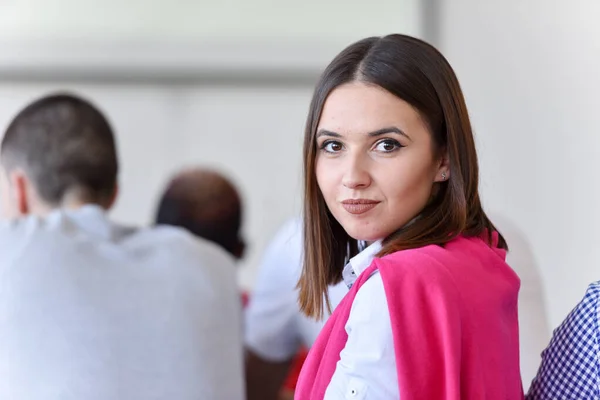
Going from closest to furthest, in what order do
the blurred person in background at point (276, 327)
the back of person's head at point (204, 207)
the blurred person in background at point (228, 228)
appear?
the blurred person in background at point (276, 327) → the blurred person in background at point (228, 228) → the back of person's head at point (204, 207)

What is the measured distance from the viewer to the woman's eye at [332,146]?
1.15m

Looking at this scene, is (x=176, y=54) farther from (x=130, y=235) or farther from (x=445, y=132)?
(x=445, y=132)

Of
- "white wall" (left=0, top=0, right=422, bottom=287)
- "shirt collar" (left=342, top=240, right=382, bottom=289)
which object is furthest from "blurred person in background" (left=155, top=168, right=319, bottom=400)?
"shirt collar" (left=342, top=240, right=382, bottom=289)

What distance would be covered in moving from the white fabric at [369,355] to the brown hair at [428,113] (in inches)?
3.9

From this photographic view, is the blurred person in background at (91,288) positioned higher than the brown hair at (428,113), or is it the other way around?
the brown hair at (428,113)

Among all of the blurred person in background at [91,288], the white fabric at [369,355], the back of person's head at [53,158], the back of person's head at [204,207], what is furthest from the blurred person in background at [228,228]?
the white fabric at [369,355]

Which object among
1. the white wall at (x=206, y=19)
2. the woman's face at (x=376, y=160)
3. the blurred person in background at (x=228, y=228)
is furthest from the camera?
the white wall at (x=206, y=19)

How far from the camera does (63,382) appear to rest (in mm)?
1732

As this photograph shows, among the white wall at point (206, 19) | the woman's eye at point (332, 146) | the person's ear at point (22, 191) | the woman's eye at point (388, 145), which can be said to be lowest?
the person's ear at point (22, 191)

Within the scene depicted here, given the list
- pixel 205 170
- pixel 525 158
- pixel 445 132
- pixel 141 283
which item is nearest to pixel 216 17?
pixel 205 170

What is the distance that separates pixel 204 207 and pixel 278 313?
0.40 metres

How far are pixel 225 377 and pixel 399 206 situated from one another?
3.04ft

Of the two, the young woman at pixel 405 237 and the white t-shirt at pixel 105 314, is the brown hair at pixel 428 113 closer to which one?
the young woman at pixel 405 237

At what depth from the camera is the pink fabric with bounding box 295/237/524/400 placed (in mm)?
979
